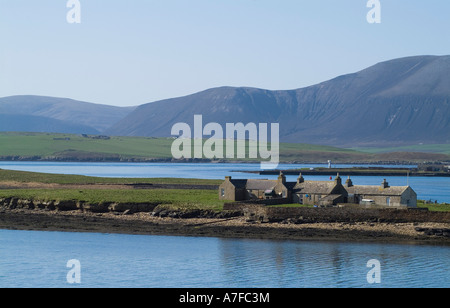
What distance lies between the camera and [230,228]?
211 ft

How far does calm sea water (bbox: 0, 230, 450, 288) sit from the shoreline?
6.63 feet

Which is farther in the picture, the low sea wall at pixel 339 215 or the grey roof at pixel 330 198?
the grey roof at pixel 330 198

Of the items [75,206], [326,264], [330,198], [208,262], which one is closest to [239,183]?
[330,198]

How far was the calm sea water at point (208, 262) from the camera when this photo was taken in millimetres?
46000

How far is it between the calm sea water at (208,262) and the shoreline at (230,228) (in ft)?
6.63

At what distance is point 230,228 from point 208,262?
12389 millimetres

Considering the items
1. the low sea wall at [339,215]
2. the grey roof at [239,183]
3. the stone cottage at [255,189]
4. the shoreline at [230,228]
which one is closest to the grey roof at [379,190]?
the low sea wall at [339,215]

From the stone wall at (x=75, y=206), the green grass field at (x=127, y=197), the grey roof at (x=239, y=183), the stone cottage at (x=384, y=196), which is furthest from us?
the grey roof at (x=239, y=183)

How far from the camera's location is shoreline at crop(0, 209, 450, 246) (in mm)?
60938

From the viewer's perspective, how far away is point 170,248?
57156 mm

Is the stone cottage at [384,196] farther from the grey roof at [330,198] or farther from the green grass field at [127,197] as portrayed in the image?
the green grass field at [127,197]

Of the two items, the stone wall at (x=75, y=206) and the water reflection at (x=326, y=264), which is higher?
the stone wall at (x=75, y=206)

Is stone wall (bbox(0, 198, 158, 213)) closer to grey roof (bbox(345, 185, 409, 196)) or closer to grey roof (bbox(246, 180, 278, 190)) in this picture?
grey roof (bbox(246, 180, 278, 190))
